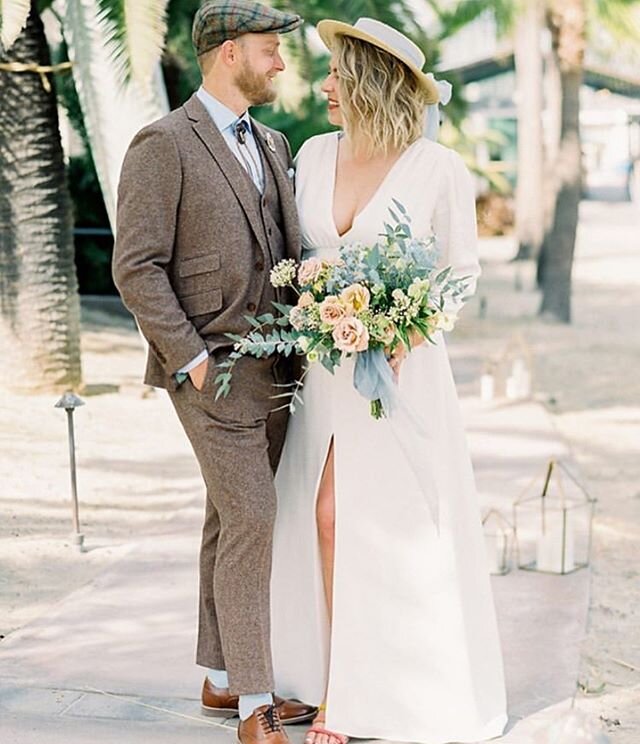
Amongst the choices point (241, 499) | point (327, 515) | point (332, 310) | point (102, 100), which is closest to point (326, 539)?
point (327, 515)

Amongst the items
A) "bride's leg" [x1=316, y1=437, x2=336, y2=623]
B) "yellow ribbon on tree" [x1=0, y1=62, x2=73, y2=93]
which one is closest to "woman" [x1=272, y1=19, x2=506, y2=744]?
"bride's leg" [x1=316, y1=437, x2=336, y2=623]

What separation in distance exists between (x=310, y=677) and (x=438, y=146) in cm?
155

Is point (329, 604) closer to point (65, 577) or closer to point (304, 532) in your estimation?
point (304, 532)

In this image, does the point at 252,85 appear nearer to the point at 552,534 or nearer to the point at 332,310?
the point at 332,310

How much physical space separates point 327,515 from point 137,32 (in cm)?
548

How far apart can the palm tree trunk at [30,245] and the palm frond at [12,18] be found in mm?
2061

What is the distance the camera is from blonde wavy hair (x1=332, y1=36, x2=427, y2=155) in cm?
388

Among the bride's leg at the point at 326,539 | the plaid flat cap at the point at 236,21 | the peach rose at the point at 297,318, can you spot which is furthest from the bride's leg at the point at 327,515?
the plaid flat cap at the point at 236,21

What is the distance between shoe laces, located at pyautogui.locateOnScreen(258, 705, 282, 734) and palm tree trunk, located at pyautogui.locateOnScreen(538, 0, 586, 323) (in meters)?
13.8

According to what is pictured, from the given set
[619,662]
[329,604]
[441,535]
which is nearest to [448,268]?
[441,535]

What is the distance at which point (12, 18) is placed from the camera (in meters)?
8.44

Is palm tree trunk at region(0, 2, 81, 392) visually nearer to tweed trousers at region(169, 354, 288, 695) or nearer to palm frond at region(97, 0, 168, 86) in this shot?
palm frond at region(97, 0, 168, 86)

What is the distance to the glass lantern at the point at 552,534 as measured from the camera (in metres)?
5.98

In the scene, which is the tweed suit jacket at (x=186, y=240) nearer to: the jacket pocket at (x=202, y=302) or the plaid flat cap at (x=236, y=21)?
the jacket pocket at (x=202, y=302)
